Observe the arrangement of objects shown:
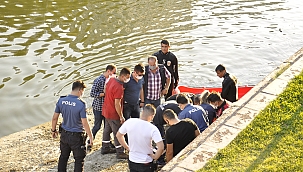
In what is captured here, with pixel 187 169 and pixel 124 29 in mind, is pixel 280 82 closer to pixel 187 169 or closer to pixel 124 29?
pixel 187 169

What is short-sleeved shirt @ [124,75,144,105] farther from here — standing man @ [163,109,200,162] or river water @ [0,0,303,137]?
river water @ [0,0,303,137]

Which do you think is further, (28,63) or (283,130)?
(28,63)

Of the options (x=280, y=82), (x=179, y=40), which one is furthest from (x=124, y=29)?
(x=280, y=82)

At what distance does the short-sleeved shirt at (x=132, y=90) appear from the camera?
31.4 feet

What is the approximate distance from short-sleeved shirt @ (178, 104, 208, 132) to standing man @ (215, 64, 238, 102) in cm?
166

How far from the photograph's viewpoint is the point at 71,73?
15.8 m

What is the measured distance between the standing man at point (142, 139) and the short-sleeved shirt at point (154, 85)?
274 cm

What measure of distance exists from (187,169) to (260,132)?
167 centimetres

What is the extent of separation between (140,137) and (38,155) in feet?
13.5

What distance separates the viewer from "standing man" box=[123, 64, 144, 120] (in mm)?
9422

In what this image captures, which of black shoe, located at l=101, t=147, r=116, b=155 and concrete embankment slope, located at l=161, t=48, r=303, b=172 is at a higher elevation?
concrete embankment slope, located at l=161, t=48, r=303, b=172

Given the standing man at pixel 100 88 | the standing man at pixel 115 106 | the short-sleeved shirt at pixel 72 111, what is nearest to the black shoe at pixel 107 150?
the standing man at pixel 115 106

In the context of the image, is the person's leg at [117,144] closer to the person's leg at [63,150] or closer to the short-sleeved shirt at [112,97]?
the short-sleeved shirt at [112,97]

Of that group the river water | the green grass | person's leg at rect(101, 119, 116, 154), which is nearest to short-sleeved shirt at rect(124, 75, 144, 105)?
person's leg at rect(101, 119, 116, 154)
